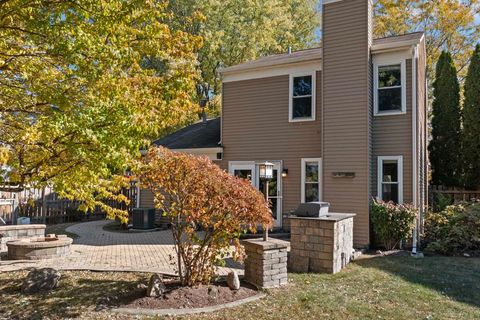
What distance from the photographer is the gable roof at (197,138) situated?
1447 centimetres

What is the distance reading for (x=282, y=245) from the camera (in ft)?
21.5

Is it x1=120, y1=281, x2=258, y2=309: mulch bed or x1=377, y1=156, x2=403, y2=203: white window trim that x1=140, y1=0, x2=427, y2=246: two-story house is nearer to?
x1=377, y1=156, x2=403, y2=203: white window trim

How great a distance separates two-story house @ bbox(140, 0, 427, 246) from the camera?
1059 centimetres

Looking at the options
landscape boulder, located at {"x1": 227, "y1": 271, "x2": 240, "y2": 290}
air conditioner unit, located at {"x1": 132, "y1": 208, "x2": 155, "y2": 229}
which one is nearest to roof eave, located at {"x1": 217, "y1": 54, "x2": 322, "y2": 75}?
air conditioner unit, located at {"x1": 132, "y1": 208, "x2": 155, "y2": 229}

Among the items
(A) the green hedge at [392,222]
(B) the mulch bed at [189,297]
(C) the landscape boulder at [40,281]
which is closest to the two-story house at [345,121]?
(A) the green hedge at [392,222]

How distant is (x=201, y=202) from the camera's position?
588cm

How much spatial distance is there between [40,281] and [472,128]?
13.9m

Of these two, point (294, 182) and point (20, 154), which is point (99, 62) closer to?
point (20, 154)

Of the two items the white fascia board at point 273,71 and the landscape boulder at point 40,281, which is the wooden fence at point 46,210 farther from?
the landscape boulder at point 40,281

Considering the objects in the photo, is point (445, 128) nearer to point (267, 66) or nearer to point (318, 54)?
point (318, 54)

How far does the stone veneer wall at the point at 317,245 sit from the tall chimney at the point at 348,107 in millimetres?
2723

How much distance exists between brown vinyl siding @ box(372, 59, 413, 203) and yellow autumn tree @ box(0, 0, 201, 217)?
7.28 m

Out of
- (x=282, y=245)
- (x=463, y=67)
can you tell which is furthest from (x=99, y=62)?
(x=463, y=67)

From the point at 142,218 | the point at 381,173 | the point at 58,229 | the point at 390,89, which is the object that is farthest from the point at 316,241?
the point at 58,229
